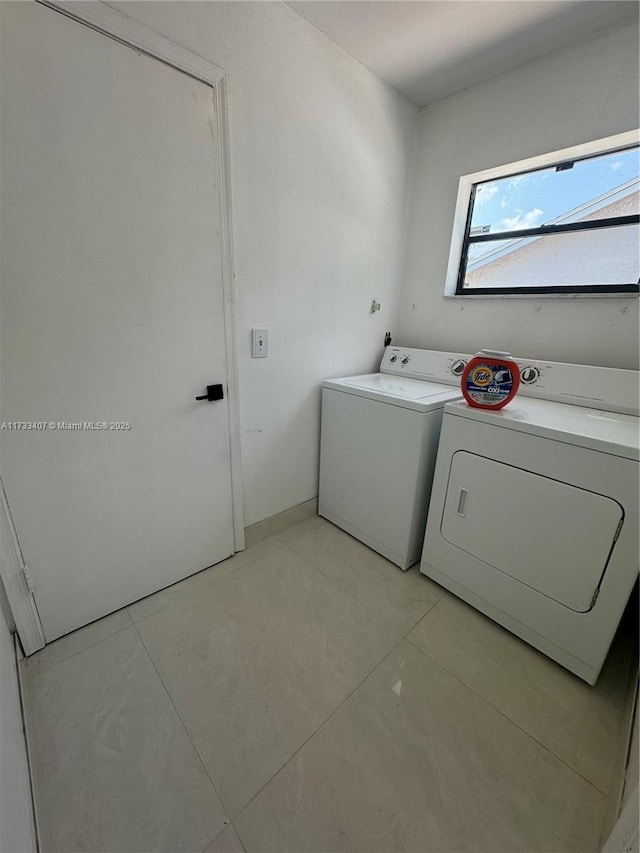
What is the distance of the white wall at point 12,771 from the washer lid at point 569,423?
5.35ft

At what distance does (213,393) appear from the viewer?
1.50 metres

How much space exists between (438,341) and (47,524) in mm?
2218

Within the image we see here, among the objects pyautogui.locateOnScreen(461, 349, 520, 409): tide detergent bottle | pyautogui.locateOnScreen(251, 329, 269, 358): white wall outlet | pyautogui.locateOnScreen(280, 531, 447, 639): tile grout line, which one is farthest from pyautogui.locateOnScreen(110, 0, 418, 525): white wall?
pyautogui.locateOnScreen(461, 349, 520, 409): tide detergent bottle

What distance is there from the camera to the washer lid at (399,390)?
61.0 inches

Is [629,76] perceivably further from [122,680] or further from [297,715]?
[122,680]

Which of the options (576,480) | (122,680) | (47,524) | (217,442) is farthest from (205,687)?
(576,480)

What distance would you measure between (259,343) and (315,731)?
1522 millimetres

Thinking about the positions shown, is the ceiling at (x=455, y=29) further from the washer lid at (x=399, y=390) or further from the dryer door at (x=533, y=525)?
the dryer door at (x=533, y=525)

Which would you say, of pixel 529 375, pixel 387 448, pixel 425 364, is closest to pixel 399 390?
pixel 387 448

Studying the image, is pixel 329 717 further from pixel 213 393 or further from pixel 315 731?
pixel 213 393

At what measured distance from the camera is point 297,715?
1.10 m

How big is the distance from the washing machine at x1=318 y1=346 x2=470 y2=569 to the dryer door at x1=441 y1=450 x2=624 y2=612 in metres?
0.19

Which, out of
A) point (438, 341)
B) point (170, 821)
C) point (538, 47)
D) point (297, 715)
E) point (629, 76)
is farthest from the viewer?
point (438, 341)

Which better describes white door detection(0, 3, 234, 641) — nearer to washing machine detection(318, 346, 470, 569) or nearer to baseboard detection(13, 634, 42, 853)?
baseboard detection(13, 634, 42, 853)
